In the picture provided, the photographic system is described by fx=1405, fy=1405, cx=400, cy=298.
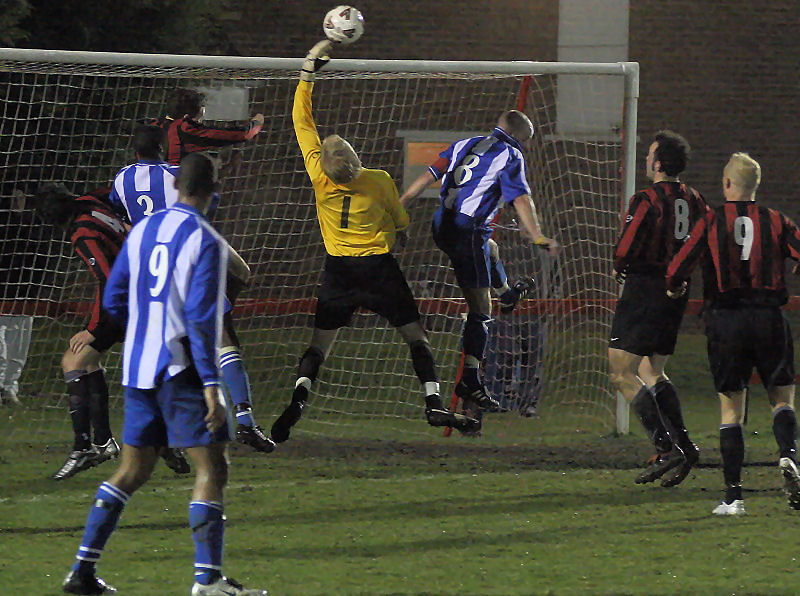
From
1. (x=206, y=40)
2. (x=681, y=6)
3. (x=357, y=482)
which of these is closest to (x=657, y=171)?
(x=357, y=482)

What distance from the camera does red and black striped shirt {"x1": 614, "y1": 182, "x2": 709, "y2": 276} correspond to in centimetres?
828

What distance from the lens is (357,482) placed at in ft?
28.0

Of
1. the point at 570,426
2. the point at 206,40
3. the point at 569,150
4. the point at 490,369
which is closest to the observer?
the point at 570,426

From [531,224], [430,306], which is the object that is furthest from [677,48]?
[531,224]

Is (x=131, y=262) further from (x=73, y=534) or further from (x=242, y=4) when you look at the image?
A: (x=242, y=4)

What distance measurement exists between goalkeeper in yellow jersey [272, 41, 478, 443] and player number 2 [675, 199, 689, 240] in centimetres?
162

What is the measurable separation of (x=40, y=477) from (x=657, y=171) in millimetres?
4180

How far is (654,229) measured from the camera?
8281 millimetres

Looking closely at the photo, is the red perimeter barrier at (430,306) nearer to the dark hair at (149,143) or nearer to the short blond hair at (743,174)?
the dark hair at (149,143)

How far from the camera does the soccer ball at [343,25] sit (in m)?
8.60

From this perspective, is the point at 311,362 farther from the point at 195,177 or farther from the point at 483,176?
the point at 195,177

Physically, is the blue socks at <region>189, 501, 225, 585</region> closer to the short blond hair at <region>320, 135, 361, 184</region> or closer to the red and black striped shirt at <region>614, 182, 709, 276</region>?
the short blond hair at <region>320, 135, 361, 184</region>

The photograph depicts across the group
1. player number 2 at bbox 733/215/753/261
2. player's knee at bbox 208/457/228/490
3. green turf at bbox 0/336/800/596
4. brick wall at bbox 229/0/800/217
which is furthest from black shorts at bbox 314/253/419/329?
brick wall at bbox 229/0/800/217

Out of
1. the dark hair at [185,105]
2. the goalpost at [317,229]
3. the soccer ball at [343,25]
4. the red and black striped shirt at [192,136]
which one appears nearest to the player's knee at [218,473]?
the soccer ball at [343,25]
